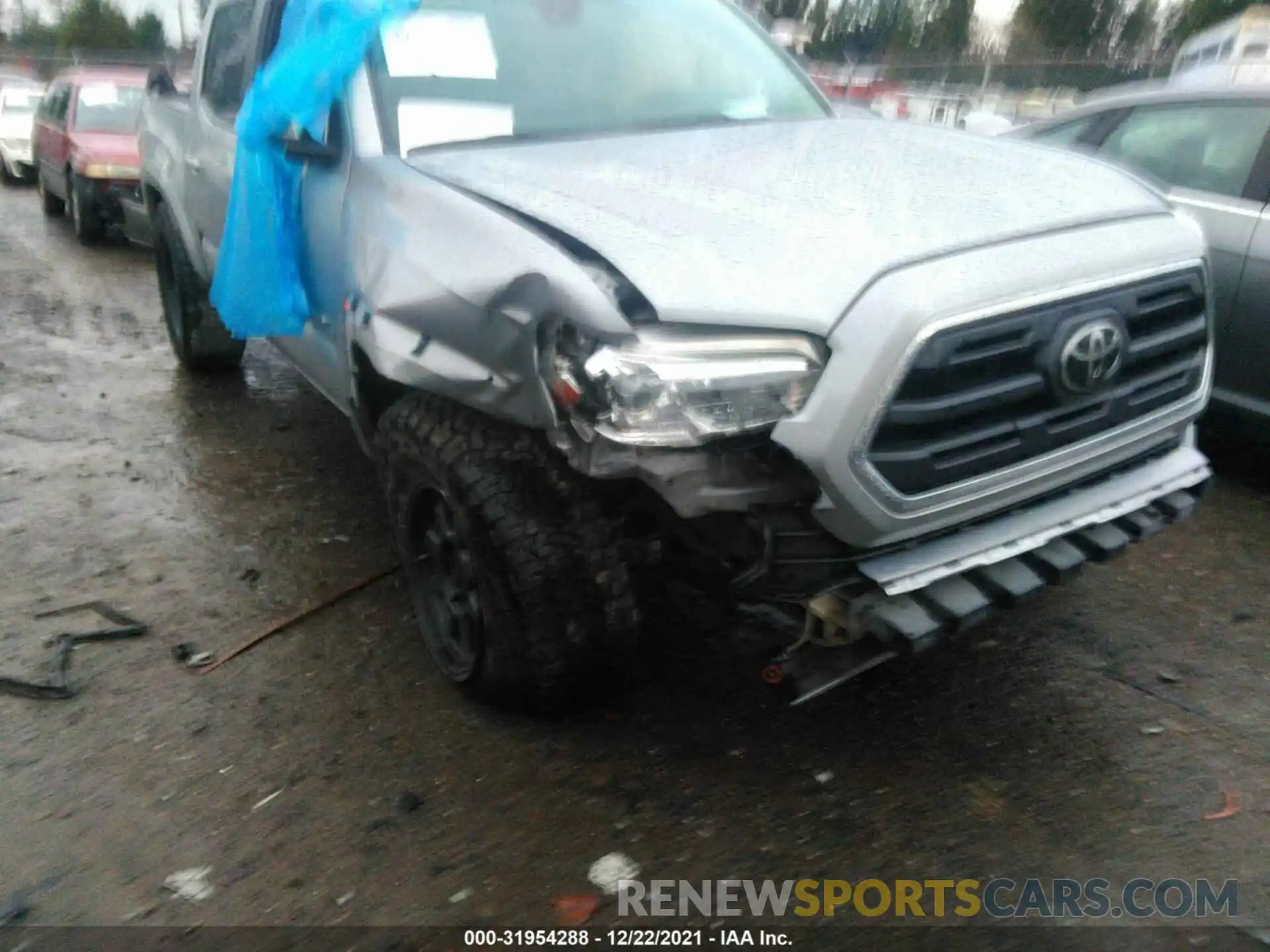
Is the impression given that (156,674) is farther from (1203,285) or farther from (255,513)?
(1203,285)

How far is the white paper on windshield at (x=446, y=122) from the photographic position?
3.18m

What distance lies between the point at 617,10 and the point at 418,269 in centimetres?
152

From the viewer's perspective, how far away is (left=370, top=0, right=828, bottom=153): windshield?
325cm

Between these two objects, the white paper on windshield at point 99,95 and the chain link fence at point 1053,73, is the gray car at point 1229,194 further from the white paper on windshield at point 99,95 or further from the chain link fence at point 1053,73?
the white paper on windshield at point 99,95

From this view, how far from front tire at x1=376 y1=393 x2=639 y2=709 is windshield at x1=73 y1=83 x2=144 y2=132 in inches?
408

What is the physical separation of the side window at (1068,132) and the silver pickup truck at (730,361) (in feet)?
7.40

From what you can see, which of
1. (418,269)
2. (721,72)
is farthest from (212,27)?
(418,269)

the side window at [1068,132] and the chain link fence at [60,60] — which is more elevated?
the side window at [1068,132]

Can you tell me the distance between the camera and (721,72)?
375 cm

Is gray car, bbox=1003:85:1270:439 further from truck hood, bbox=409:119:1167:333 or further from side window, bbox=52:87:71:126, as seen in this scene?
side window, bbox=52:87:71:126

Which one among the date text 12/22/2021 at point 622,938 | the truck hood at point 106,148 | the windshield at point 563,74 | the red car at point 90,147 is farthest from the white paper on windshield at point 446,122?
the truck hood at point 106,148

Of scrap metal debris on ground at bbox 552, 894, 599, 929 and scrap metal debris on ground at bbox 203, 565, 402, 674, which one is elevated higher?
scrap metal debris on ground at bbox 552, 894, 599, 929

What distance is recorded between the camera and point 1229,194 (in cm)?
436

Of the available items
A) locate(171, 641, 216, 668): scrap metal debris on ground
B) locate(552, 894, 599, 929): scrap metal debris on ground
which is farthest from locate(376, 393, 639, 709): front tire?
locate(171, 641, 216, 668): scrap metal debris on ground
